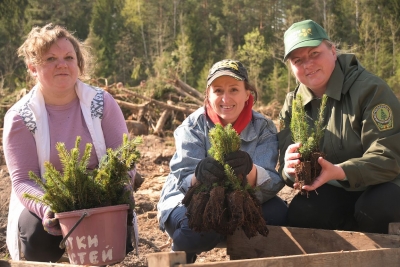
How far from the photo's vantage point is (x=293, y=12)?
29297mm

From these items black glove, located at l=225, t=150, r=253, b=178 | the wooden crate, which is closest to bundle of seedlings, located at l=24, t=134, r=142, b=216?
black glove, located at l=225, t=150, r=253, b=178

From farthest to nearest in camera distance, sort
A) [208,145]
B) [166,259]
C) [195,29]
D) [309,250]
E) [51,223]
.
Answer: [195,29], [208,145], [309,250], [51,223], [166,259]

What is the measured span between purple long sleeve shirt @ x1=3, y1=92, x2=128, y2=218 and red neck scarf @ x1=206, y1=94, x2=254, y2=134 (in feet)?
1.88

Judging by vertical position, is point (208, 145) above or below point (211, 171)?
above

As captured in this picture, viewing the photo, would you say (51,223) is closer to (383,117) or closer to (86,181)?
(86,181)

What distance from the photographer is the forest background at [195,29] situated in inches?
997

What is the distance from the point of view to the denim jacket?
3.09 metres

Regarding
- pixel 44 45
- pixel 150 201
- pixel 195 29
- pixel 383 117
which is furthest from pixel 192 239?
pixel 195 29

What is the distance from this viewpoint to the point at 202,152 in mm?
3156

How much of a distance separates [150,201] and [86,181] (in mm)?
3485

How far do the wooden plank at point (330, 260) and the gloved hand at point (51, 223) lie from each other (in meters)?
0.90

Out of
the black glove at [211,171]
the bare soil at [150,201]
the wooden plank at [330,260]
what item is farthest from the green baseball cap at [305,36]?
the bare soil at [150,201]

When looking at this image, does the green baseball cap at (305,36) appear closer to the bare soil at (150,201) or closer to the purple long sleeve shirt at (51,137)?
the purple long sleeve shirt at (51,137)

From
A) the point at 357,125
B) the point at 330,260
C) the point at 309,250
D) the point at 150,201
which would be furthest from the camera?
the point at 150,201
